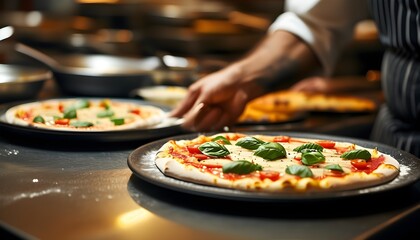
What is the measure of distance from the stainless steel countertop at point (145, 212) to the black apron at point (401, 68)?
61 centimetres

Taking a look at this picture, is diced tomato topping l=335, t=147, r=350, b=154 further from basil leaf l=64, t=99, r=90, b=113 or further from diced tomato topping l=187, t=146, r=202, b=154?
basil leaf l=64, t=99, r=90, b=113

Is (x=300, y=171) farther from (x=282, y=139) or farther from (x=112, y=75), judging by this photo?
(x=112, y=75)

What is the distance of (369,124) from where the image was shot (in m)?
2.51

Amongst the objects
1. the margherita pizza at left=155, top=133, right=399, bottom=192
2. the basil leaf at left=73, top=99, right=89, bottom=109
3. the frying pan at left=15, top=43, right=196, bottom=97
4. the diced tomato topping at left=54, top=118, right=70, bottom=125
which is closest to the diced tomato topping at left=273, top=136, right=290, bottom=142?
the margherita pizza at left=155, top=133, right=399, bottom=192

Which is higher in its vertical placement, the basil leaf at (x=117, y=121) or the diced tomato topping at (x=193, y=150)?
the diced tomato topping at (x=193, y=150)

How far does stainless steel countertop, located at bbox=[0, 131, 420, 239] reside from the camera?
38.5 inches

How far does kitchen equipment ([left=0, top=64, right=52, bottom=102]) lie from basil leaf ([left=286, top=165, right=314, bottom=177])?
1.25 metres

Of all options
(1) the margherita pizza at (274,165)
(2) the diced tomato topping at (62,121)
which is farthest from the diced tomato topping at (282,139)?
(2) the diced tomato topping at (62,121)

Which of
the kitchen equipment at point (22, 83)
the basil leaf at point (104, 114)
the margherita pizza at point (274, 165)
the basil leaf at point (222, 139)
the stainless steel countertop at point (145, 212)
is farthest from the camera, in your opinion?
the kitchen equipment at point (22, 83)

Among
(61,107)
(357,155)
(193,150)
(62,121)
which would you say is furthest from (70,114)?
(357,155)

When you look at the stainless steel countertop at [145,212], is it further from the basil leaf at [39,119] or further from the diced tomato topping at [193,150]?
the basil leaf at [39,119]

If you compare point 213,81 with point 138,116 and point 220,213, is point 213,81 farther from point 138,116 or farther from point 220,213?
point 220,213

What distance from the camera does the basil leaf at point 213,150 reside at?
4.25 ft

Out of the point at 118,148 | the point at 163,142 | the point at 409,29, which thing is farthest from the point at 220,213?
the point at 409,29
